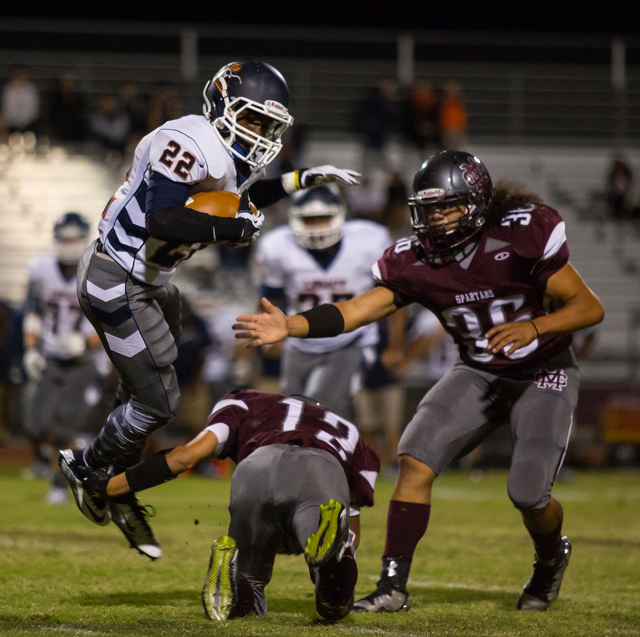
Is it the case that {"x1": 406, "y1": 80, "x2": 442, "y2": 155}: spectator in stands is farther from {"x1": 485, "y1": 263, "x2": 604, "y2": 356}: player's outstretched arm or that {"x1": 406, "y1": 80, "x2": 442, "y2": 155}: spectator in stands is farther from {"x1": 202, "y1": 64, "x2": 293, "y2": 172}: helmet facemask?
{"x1": 485, "y1": 263, "x2": 604, "y2": 356}: player's outstretched arm

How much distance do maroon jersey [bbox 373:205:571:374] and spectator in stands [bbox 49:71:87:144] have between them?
10.1 m

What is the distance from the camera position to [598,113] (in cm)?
1510

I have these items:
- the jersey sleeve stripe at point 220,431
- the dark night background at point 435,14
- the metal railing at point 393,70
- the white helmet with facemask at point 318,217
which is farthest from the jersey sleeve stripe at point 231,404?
the dark night background at point 435,14

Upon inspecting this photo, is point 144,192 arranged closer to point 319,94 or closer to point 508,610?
point 508,610

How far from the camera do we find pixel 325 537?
10.1 feet

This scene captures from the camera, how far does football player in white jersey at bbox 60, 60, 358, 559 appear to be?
11.9ft

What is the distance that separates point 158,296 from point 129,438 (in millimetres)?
589

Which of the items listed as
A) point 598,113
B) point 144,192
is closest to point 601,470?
point 598,113

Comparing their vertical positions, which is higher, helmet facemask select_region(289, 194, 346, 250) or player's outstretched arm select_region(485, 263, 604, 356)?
helmet facemask select_region(289, 194, 346, 250)

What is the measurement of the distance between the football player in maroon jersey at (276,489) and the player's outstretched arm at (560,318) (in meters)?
0.68

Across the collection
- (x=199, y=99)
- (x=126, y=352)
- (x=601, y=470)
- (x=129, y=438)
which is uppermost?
(x=199, y=99)

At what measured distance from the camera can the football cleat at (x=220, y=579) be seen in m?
3.26

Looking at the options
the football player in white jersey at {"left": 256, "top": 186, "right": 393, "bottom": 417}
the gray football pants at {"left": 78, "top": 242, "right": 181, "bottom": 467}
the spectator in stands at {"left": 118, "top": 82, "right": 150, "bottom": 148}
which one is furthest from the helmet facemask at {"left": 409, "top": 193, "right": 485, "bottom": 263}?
the spectator in stands at {"left": 118, "top": 82, "right": 150, "bottom": 148}

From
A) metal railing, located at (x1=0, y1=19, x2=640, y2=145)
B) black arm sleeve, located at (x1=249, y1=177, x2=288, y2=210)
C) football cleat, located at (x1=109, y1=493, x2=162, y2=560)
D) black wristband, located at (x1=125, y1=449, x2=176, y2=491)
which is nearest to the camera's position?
Answer: black wristband, located at (x1=125, y1=449, x2=176, y2=491)
